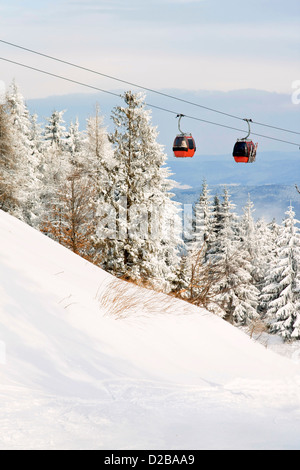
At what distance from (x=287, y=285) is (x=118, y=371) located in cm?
3563

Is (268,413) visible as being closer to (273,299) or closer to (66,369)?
(66,369)

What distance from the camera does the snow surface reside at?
136 inches


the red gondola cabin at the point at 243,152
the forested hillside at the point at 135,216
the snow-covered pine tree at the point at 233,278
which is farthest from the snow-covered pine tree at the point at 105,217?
the snow-covered pine tree at the point at 233,278

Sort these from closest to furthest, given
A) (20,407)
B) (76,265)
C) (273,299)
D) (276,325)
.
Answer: (20,407) < (76,265) < (276,325) < (273,299)

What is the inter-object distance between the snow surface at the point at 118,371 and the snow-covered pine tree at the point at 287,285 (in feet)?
97.6

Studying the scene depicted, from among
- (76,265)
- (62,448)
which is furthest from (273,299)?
(62,448)

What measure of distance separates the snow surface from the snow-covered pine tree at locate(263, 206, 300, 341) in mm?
29759

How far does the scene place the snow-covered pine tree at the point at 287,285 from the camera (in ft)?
121

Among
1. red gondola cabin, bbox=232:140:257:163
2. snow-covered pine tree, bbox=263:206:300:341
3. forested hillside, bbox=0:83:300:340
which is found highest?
red gondola cabin, bbox=232:140:257:163

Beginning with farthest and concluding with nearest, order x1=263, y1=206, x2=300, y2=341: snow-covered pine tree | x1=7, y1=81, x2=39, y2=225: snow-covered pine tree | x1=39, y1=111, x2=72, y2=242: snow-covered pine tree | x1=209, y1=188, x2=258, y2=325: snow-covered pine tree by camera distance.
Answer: x1=209, y1=188, x2=258, y2=325: snow-covered pine tree < x1=263, y1=206, x2=300, y2=341: snow-covered pine tree < x1=7, y1=81, x2=39, y2=225: snow-covered pine tree < x1=39, y1=111, x2=72, y2=242: snow-covered pine tree

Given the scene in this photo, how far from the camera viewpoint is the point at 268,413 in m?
4.06
